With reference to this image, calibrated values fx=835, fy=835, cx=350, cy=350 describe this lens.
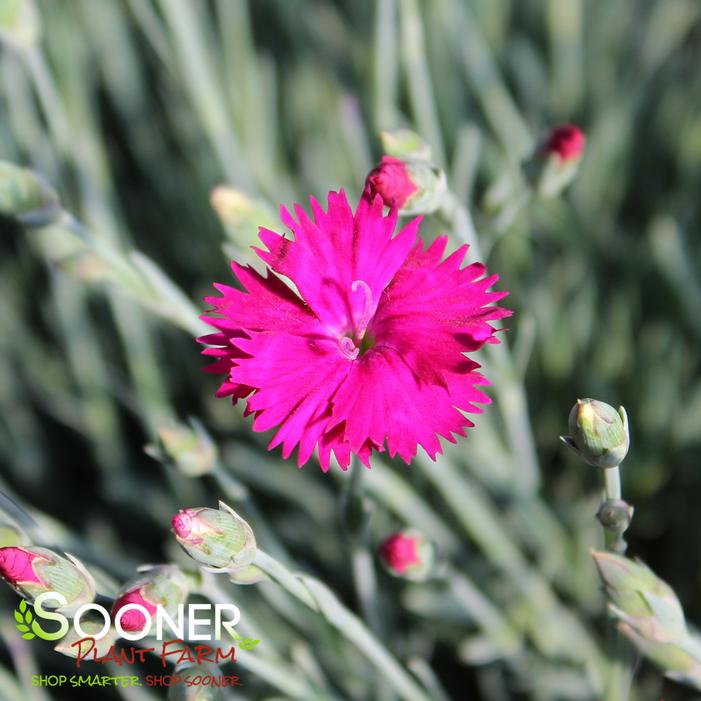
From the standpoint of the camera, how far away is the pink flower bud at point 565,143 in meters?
0.79

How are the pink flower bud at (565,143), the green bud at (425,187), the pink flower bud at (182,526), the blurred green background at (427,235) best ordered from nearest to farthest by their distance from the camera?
the pink flower bud at (182,526)
the green bud at (425,187)
the pink flower bud at (565,143)
the blurred green background at (427,235)

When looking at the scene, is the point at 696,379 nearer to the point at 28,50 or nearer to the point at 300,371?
the point at 300,371

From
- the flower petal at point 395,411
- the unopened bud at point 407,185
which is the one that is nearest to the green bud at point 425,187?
the unopened bud at point 407,185

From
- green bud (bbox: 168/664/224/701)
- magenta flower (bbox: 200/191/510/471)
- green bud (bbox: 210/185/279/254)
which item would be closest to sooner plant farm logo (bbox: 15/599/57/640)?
green bud (bbox: 168/664/224/701)

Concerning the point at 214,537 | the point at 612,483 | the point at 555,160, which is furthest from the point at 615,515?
the point at 555,160

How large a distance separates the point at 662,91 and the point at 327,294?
100 centimetres

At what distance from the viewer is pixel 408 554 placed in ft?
2.30

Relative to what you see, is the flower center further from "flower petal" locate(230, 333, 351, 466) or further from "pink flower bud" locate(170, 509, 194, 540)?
"pink flower bud" locate(170, 509, 194, 540)

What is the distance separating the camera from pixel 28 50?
34.6 inches

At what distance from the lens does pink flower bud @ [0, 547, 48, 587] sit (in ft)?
1.79

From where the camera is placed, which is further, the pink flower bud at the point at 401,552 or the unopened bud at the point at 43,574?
the pink flower bud at the point at 401,552

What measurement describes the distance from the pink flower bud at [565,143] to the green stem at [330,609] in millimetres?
459

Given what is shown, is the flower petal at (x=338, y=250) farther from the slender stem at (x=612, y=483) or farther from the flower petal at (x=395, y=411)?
the slender stem at (x=612, y=483)

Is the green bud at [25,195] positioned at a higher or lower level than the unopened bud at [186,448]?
higher
